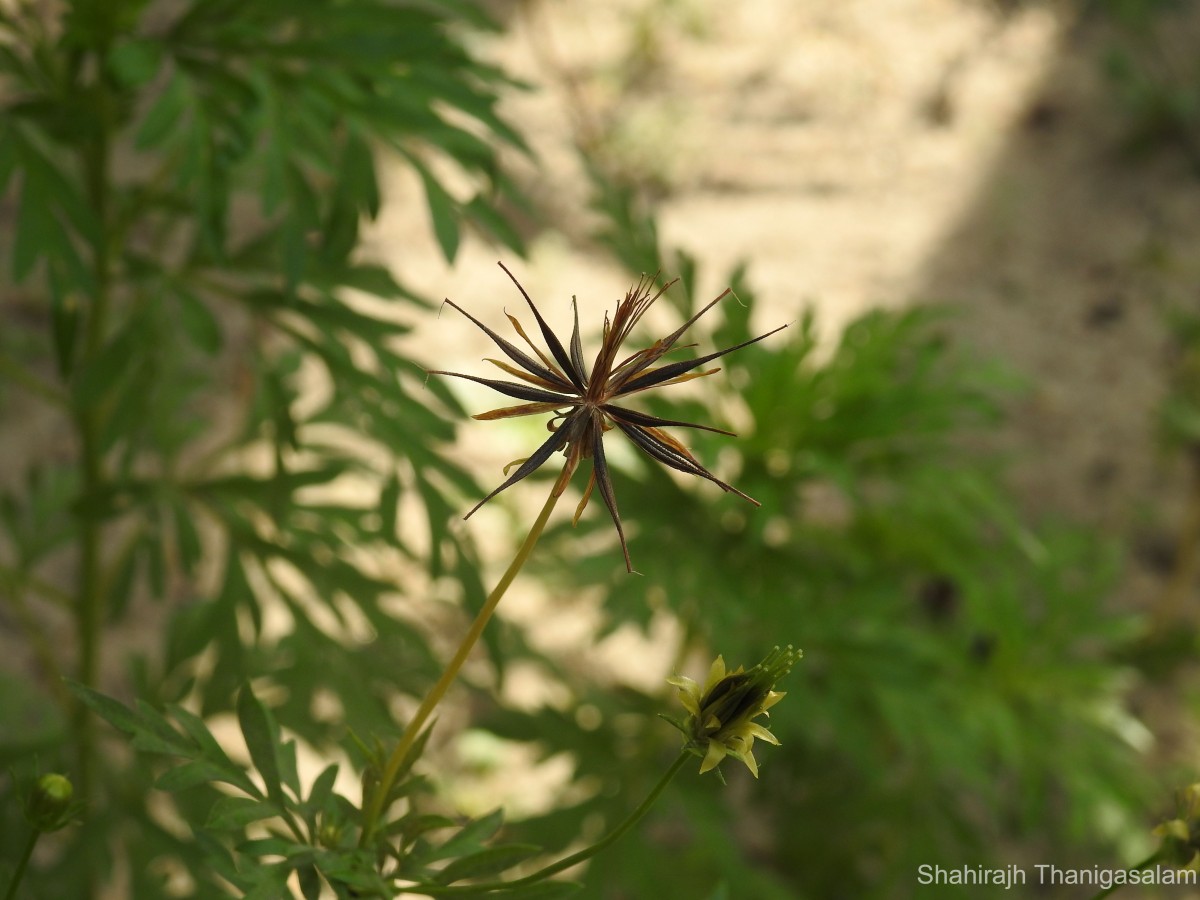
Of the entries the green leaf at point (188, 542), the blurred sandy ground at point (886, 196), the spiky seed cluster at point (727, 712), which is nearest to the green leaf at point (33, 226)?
the green leaf at point (188, 542)

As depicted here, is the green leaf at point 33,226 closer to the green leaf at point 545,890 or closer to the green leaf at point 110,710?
the green leaf at point 110,710

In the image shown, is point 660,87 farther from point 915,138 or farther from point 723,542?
point 723,542

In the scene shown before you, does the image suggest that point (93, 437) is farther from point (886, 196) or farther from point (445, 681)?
point (886, 196)

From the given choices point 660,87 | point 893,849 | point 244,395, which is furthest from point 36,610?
point 660,87

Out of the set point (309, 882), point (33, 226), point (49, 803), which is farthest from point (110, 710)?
point (33, 226)

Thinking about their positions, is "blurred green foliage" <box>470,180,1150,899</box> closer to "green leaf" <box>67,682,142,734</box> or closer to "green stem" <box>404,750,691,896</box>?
"green stem" <box>404,750,691,896</box>

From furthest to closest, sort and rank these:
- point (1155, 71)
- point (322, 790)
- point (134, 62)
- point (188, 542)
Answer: point (1155, 71) → point (188, 542) → point (134, 62) → point (322, 790)

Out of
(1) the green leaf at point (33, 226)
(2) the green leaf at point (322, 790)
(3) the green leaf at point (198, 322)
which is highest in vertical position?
(3) the green leaf at point (198, 322)

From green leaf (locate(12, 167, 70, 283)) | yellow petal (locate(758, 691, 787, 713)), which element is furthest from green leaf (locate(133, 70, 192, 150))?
yellow petal (locate(758, 691, 787, 713))
